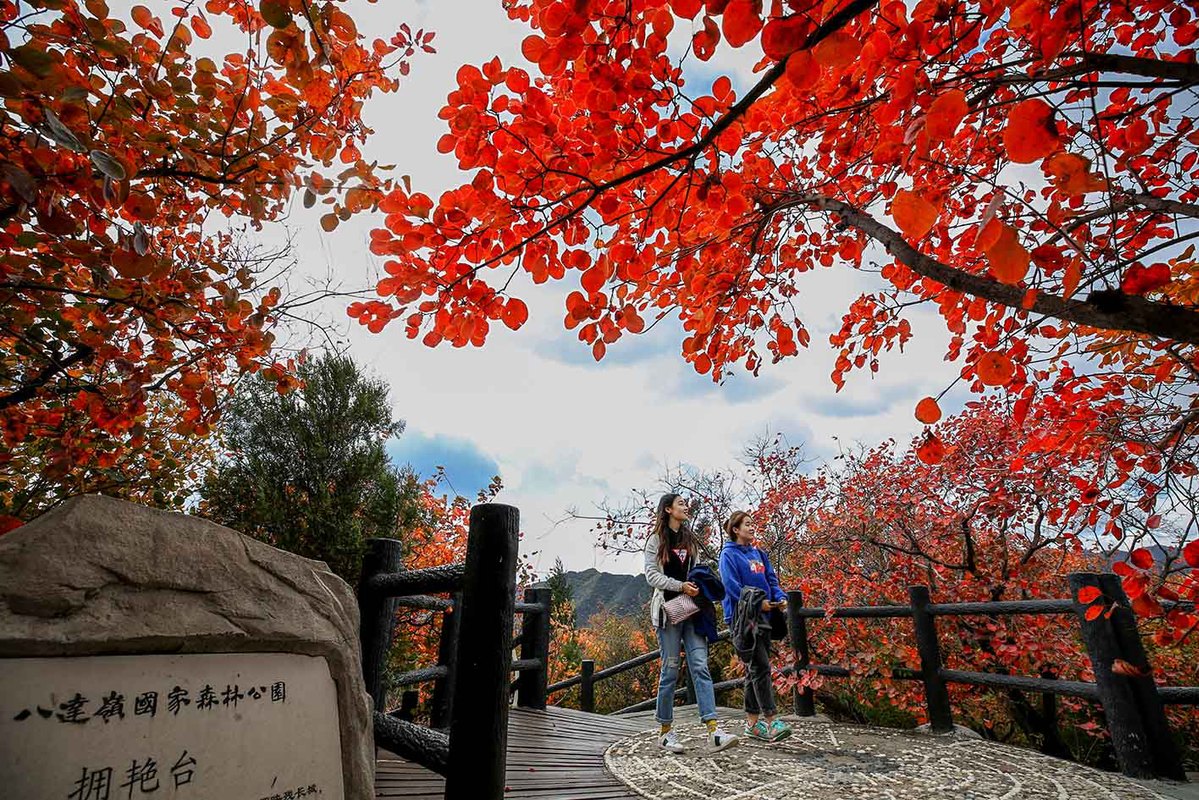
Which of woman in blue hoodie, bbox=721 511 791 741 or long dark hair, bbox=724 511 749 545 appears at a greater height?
long dark hair, bbox=724 511 749 545

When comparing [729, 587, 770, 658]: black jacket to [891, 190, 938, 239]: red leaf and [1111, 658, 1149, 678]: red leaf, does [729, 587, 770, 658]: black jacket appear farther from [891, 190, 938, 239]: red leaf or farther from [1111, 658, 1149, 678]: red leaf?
[891, 190, 938, 239]: red leaf

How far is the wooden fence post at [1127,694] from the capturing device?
311 centimetres

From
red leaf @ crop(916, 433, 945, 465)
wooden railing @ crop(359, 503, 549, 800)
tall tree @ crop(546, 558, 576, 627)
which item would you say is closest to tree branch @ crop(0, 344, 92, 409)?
wooden railing @ crop(359, 503, 549, 800)

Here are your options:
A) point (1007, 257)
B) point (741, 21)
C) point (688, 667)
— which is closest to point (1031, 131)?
point (1007, 257)

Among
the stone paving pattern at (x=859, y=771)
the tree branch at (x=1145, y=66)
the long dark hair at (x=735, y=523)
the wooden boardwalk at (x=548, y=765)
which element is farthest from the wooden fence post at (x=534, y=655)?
the tree branch at (x=1145, y=66)

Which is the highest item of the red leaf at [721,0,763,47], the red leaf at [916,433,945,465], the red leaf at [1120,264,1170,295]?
the red leaf at [721,0,763,47]

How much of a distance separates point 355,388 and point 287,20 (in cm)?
723

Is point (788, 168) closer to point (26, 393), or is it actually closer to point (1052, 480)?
point (1052, 480)

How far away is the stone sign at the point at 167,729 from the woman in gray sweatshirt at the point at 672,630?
314 cm

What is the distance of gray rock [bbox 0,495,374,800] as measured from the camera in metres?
0.85

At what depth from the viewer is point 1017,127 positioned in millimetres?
1527

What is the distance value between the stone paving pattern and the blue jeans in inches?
12.4

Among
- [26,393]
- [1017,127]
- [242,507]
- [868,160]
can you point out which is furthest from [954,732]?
[242,507]

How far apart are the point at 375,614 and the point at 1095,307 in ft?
9.09
